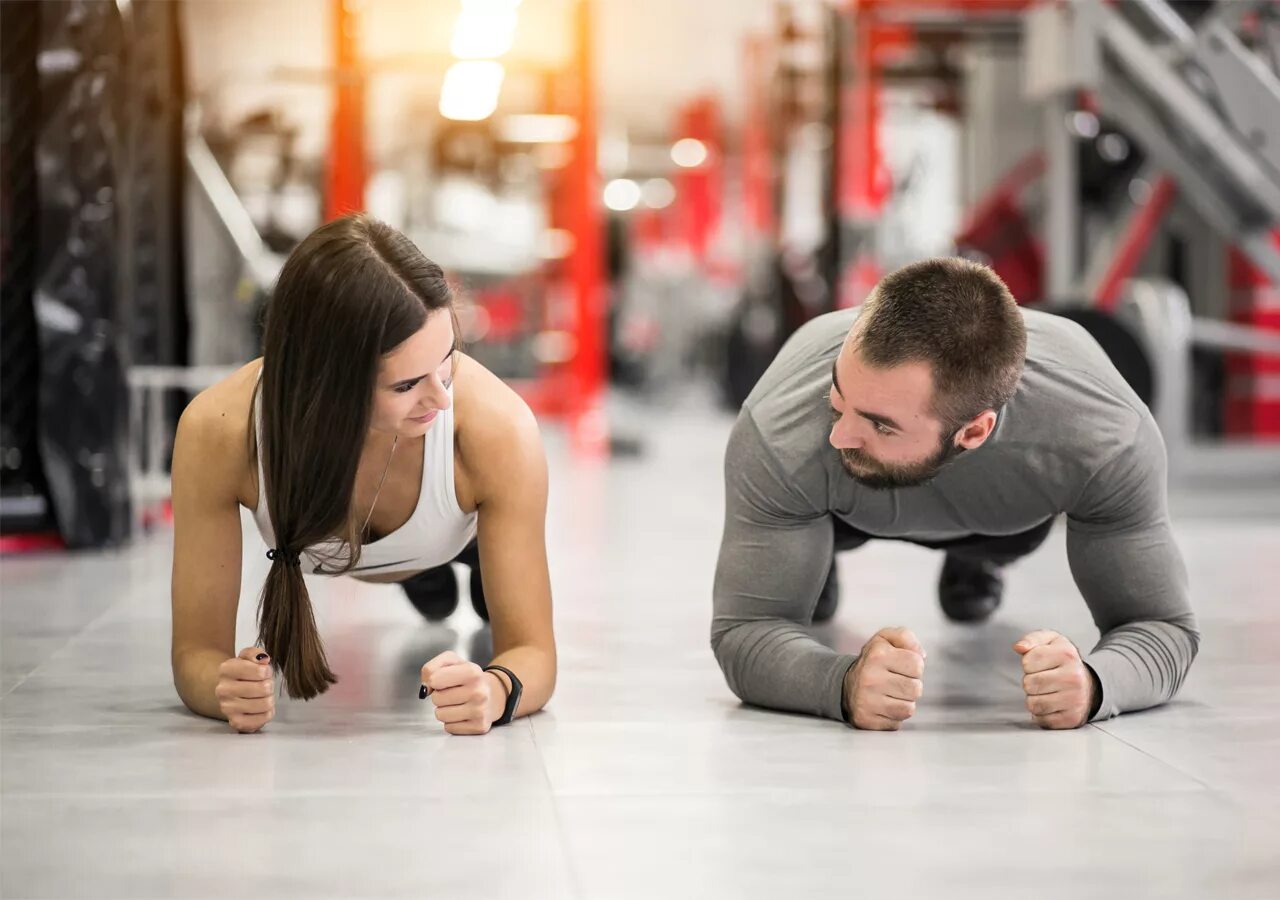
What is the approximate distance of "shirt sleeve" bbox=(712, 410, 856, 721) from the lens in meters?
2.12

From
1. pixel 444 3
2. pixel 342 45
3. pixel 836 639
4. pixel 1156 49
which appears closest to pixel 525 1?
pixel 444 3

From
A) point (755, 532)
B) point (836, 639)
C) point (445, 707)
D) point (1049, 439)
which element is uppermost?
point (1049, 439)

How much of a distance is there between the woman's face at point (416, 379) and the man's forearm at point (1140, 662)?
38.8 inches

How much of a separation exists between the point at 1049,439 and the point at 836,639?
0.93 metres

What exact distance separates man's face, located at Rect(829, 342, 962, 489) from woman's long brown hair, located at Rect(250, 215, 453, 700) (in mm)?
531

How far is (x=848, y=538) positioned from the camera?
259cm

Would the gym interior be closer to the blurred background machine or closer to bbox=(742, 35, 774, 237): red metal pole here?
the blurred background machine

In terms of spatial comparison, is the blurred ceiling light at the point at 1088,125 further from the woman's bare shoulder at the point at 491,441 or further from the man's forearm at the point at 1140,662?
the woman's bare shoulder at the point at 491,441

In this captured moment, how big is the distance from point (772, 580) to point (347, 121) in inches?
250

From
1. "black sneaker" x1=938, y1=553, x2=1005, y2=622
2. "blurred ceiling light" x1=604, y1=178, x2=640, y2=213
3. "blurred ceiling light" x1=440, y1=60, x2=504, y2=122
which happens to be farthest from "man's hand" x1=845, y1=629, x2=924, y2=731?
"blurred ceiling light" x1=604, y1=178, x2=640, y2=213

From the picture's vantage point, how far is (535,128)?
10.3 m

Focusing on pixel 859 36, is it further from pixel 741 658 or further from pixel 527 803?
pixel 527 803

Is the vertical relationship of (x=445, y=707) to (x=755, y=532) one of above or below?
below

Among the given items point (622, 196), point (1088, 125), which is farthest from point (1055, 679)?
point (622, 196)
